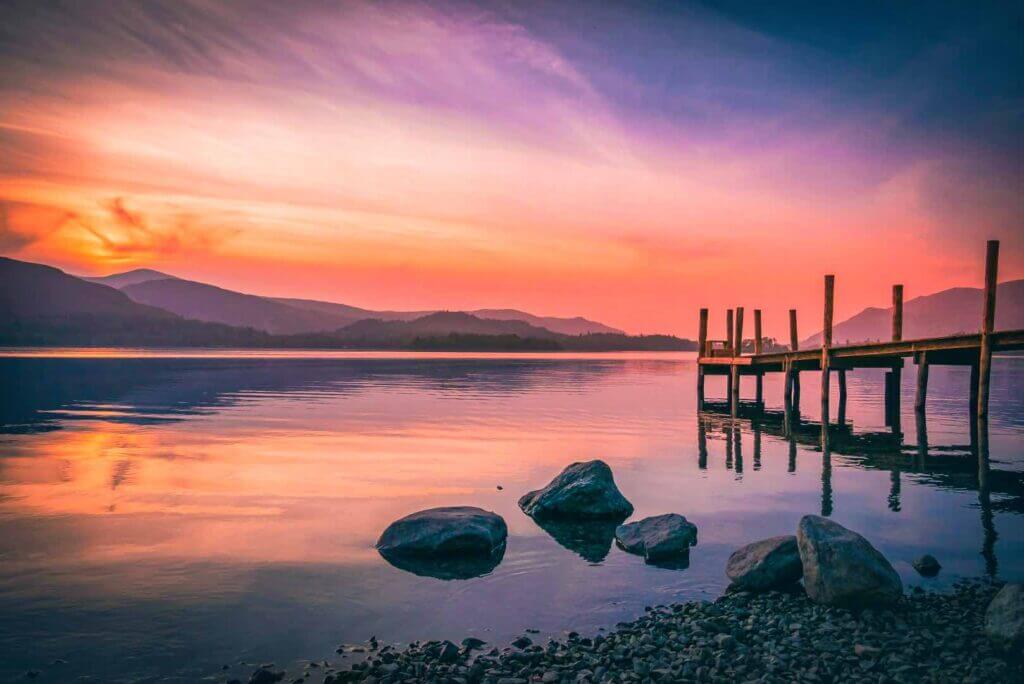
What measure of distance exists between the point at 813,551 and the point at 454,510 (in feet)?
22.7

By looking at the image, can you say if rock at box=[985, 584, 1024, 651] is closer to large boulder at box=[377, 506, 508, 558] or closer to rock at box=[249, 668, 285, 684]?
large boulder at box=[377, 506, 508, 558]

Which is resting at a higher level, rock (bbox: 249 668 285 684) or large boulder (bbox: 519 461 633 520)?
large boulder (bbox: 519 461 633 520)

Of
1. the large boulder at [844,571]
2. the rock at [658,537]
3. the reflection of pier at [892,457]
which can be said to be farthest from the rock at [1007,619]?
the rock at [658,537]

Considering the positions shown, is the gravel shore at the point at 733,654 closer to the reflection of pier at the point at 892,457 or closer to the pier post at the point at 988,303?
the reflection of pier at the point at 892,457

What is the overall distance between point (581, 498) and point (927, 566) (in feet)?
22.8

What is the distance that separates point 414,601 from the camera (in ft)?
34.4

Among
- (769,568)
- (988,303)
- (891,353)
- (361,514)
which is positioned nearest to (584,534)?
(769,568)

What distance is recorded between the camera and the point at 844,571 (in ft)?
32.0

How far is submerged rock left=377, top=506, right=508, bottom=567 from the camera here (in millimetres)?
12719

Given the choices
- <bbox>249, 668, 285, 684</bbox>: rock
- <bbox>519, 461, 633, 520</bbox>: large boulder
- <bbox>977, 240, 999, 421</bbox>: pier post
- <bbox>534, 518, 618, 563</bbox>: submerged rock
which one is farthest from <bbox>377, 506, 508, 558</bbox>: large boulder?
<bbox>977, 240, 999, 421</bbox>: pier post

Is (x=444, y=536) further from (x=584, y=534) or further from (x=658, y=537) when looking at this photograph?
(x=658, y=537)

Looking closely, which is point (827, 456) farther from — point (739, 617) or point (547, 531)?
point (739, 617)

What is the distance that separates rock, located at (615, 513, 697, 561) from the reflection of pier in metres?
5.33

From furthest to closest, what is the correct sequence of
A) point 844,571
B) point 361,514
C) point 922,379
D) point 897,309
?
point 897,309, point 922,379, point 361,514, point 844,571
